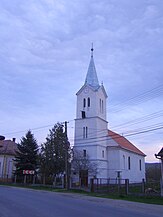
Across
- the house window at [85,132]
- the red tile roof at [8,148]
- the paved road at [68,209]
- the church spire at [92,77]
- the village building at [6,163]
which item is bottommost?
the paved road at [68,209]

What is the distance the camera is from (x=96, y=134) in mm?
48719

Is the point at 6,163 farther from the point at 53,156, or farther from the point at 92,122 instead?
the point at 92,122

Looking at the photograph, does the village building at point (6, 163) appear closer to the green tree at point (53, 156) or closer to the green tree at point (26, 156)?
the green tree at point (26, 156)

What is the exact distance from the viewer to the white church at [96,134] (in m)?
48.5

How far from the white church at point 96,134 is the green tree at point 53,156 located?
4351mm

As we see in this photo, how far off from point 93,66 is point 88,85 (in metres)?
4.35

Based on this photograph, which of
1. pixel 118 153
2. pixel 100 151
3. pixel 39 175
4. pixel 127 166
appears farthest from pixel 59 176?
pixel 127 166

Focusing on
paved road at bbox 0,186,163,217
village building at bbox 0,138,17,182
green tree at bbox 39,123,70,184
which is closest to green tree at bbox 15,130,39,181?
green tree at bbox 39,123,70,184

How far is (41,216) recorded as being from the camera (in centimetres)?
1109

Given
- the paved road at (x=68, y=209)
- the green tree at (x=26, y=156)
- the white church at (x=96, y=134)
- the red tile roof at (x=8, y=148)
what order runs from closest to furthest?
the paved road at (x=68, y=209) < the white church at (x=96, y=134) < the green tree at (x=26, y=156) < the red tile roof at (x=8, y=148)

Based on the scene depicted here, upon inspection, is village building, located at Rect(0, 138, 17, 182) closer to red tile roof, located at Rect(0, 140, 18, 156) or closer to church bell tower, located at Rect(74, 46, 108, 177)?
red tile roof, located at Rect(0, 140, 18, 156)

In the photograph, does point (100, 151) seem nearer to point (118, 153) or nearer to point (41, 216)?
point (118, 153)

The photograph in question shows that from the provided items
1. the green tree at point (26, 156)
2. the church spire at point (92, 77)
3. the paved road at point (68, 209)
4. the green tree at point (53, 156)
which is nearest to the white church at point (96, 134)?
the church spire at point (92, 77)

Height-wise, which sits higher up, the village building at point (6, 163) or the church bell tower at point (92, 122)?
the church bell tower at point (92, 122)
